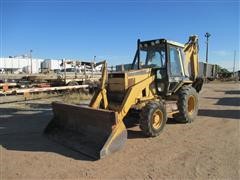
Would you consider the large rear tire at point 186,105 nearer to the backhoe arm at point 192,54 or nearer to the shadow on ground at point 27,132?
the backhoe arm at point 192,54

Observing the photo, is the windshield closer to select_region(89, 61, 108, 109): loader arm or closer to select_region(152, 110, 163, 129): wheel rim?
select_region(152, 110, 163, 129): wheel rim

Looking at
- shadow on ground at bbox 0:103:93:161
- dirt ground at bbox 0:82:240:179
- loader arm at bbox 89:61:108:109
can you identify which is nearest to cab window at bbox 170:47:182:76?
dirt ground at bbox 0:82:240:179

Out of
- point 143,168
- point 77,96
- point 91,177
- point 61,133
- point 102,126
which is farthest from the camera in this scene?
point 77,96

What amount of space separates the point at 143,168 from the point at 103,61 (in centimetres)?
318

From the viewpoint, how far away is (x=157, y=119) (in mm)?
7535

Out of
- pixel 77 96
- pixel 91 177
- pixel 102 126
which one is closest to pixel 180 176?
pixel 91 177

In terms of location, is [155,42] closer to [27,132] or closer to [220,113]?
[220,113]

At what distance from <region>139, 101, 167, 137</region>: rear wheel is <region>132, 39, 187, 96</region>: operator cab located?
122 cm

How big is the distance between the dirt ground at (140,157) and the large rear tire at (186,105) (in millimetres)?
266

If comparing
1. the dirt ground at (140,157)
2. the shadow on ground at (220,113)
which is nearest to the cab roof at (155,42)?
the dirt ground at (140,157)

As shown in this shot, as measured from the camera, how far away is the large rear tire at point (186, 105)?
342 inches

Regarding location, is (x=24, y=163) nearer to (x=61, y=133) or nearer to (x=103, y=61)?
(x=61, y=133)

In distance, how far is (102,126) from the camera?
6.36 m

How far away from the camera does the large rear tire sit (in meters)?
8.69
